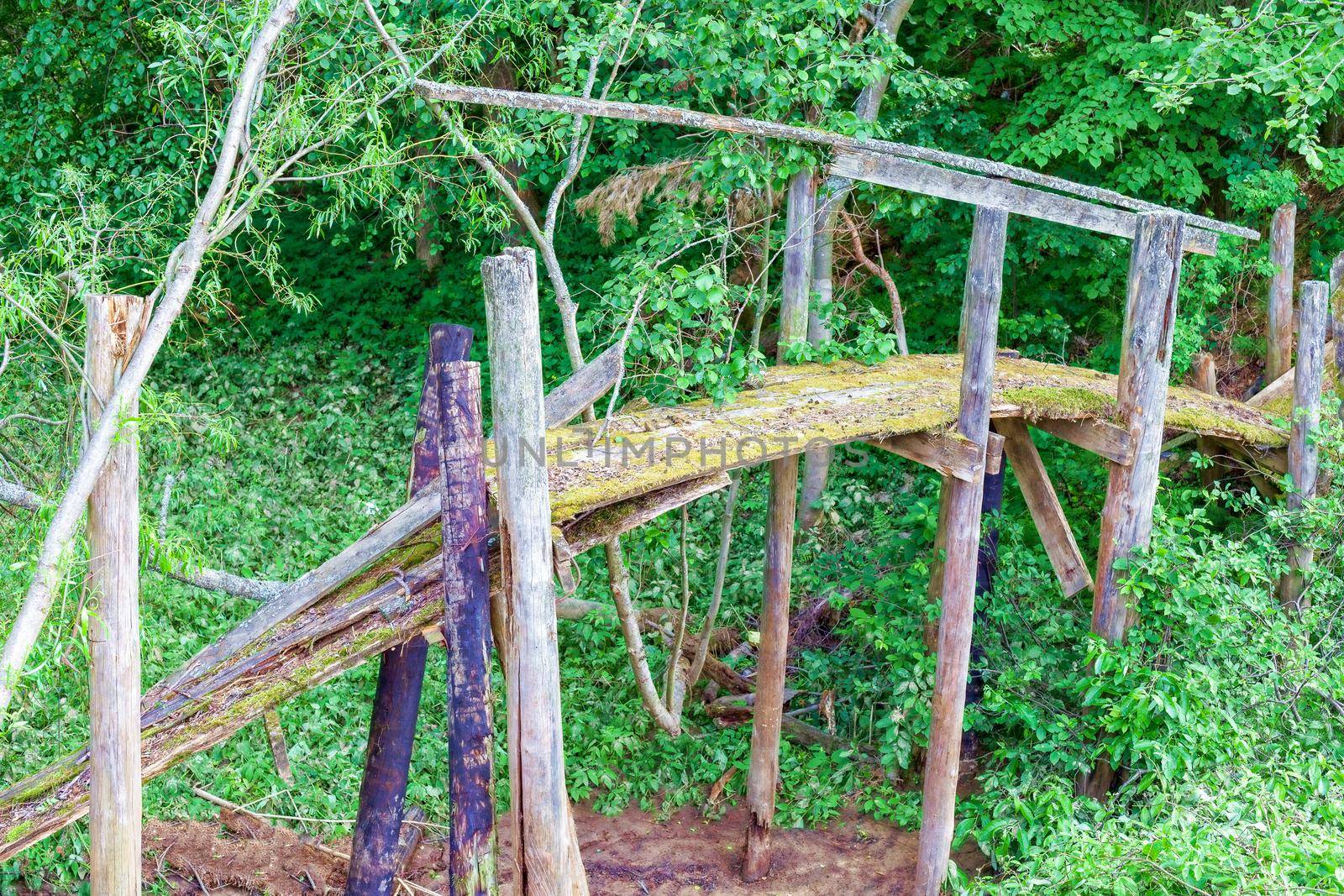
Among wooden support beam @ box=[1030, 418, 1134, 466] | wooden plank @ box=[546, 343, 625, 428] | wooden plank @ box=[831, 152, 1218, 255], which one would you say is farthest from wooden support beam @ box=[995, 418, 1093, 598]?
wooden plank @ box=[546, 343, 625, 428]

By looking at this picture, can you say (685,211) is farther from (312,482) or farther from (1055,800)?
(312,482)

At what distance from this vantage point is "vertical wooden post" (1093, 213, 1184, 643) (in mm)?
5156

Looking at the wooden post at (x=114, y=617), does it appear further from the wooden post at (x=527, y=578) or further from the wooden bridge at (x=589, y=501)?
the wooden post at (x=527, y=578)

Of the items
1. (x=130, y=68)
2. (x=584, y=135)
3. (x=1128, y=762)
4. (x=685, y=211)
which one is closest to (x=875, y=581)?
(x=1128, y=762)

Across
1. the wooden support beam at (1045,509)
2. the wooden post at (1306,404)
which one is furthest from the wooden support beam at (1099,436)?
the wooden post at (1306,404)

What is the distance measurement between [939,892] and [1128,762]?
116 centimetres

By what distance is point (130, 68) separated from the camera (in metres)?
8.92

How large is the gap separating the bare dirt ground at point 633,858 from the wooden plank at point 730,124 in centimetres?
333

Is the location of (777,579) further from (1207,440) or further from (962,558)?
(1207,440)

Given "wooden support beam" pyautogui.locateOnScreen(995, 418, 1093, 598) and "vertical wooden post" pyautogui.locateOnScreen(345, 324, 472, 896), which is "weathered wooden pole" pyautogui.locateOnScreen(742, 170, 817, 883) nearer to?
"wooden support beam" pyautogui.locateOnScreen(995, 418, 1093, 598)

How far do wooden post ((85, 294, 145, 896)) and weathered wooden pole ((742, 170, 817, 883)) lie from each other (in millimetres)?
3112

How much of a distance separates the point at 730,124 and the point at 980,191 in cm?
116

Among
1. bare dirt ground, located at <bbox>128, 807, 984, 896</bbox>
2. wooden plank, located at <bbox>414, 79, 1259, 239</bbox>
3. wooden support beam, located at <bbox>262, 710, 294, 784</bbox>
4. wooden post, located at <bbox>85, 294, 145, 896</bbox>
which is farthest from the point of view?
bare dirt ground, located at <bbox>128, 807, 984, 896</bbox>

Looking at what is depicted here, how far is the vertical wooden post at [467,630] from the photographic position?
11.7ft
